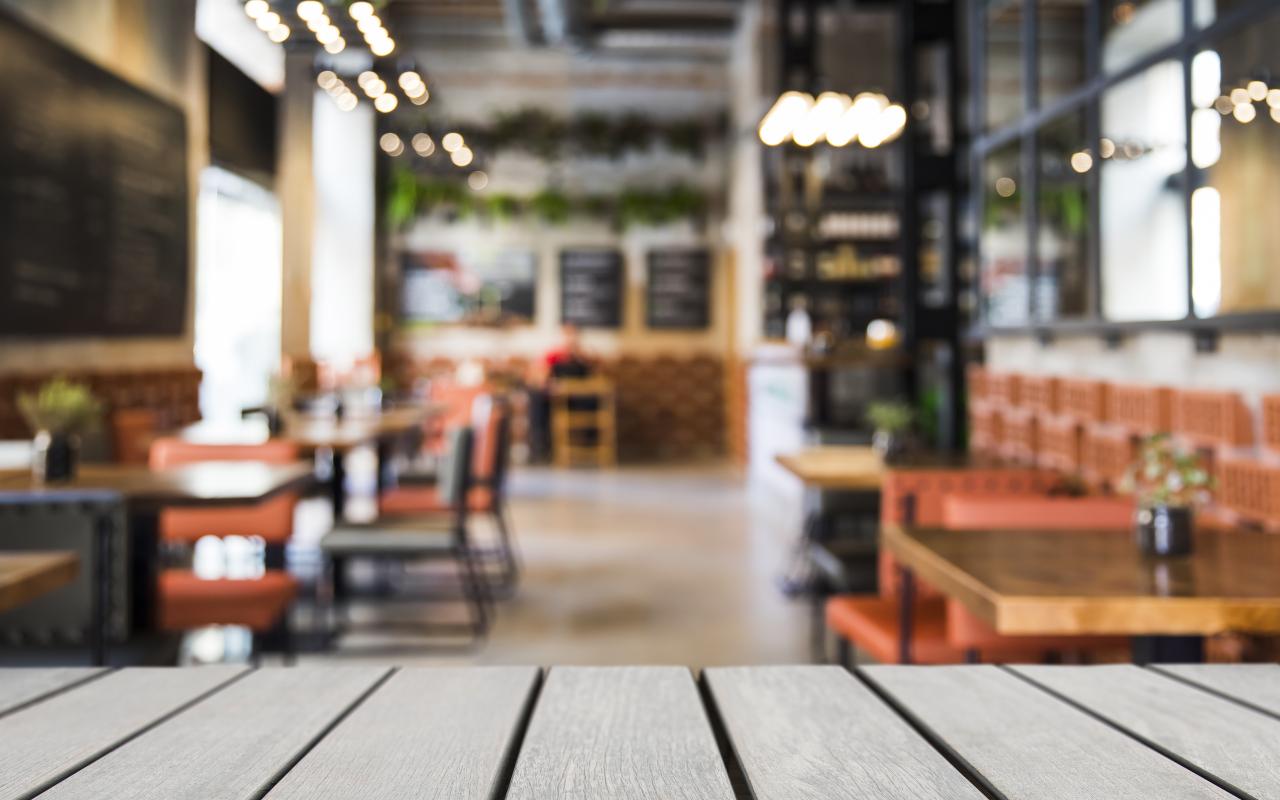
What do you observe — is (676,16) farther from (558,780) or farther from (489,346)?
(558,780)

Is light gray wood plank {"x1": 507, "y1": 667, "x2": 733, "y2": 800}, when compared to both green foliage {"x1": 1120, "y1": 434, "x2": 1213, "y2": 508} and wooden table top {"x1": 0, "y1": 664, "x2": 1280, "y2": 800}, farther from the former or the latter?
green foliage {"x1": 1120, "y1": 434, "x2": 1213, "y2": 508}

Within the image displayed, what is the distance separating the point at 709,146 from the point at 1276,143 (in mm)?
10783

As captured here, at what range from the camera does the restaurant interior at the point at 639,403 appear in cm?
123

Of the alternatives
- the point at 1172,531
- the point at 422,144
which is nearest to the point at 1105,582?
the point at 1172,531

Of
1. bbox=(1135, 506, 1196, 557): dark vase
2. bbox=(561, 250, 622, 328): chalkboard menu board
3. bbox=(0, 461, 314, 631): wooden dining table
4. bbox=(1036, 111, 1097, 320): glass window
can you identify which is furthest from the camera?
bbox=(561, 250, 622, 328): chalkboard menu board

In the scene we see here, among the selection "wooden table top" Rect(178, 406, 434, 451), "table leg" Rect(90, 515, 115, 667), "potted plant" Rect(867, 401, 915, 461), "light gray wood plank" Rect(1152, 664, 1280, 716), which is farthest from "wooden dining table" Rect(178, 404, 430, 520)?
"light gray wood plank" Rect(1152, 664, 1280, 716)

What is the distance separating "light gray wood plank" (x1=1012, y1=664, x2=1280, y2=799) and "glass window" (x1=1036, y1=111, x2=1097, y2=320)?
3.08 m

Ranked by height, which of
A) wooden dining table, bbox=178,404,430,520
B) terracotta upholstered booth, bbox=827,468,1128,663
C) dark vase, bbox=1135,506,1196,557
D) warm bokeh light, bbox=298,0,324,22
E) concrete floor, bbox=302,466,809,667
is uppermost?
warm bokeh light, bbox=298,0,324,22

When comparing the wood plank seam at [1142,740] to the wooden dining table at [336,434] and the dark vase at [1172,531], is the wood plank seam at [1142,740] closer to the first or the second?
the dark vase at [1172,531]

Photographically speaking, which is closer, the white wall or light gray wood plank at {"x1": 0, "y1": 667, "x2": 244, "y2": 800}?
light gray wood plank at {"x1": 0, "y1": 667, "x2": 244, "y2": 800}

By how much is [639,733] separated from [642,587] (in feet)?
15.2

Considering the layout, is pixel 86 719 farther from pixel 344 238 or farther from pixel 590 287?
pixel 590 287

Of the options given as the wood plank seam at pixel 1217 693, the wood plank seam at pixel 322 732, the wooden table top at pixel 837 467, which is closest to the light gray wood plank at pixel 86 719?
the wood plank seam at pixel 322 732

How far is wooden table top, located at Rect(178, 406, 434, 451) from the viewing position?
4.79m
